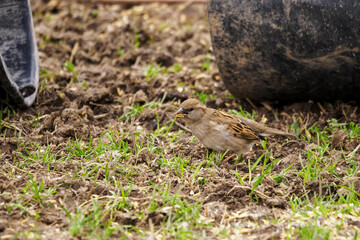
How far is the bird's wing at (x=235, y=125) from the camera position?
4879 mm

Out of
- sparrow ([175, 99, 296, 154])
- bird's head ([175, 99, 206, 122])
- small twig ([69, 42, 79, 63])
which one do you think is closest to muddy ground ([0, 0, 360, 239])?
small twig ([69, 42, 79, 63])

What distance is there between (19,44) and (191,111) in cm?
210

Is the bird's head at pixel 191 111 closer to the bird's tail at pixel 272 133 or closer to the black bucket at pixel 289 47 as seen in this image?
the bird's tail at pixel 272 133

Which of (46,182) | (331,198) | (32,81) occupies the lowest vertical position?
(331,198)

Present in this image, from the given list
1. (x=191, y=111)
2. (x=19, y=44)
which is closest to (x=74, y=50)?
(x=19, y=44)

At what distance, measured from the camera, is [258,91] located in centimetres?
562

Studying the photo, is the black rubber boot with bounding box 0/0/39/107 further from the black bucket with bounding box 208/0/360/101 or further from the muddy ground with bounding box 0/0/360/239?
the black bucket with bounding box 208/0/360/101

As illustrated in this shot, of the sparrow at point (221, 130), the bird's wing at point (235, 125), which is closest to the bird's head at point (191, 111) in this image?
the sparrow at point (221, 130)

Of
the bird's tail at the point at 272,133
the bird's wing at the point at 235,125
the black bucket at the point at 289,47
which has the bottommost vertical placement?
the bird's tail at the point at 272,133

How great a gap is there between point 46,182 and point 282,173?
1985 mm

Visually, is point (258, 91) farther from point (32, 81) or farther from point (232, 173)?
point (32, 81)

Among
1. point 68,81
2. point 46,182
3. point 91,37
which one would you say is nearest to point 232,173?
point 46,182

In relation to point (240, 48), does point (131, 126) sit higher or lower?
lower

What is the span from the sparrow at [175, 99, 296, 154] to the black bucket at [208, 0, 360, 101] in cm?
67
